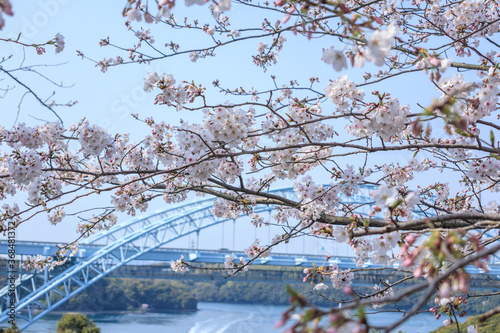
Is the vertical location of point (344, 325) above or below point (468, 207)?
below

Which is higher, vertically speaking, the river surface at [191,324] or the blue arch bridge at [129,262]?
the blue arch bridge at [129,262]

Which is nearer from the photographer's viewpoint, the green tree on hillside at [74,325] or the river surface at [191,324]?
the green tree on hillside at [74,325]

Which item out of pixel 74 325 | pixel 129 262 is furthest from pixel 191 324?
pixel 74 325

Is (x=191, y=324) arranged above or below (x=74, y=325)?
below

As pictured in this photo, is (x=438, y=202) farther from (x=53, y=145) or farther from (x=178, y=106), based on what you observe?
(x=53, y=145)

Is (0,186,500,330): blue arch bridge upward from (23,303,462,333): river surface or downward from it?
upward

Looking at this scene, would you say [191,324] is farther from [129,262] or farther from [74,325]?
[74,325]

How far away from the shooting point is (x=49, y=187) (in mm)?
2699

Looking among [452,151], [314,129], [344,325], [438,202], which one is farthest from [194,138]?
[438,202]

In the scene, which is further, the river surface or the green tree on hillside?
the river surface

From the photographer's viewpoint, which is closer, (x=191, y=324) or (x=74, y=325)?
(x=74, y=325)

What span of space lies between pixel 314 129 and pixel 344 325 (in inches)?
67.8

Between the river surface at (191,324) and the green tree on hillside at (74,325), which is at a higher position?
the green tree on hillside at (74,325)

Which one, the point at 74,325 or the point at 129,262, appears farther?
the point at 129,262
